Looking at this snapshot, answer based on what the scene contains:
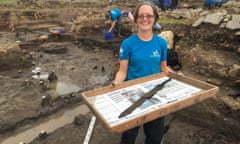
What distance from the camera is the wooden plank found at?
1653mm

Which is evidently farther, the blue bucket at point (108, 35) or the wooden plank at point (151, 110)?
the blue bucket at point (108, 35)

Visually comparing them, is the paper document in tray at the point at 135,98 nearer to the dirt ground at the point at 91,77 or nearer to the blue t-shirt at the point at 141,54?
the blue t-shirt at the point at 141,54

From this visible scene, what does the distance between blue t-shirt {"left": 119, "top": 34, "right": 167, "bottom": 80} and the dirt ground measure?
67.0 inches

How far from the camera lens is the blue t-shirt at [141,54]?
88.8 inches

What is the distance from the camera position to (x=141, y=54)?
2.28 meters

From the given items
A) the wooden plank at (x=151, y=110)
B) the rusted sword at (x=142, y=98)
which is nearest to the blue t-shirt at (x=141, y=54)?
the wooden plank at (x=151, y=110)

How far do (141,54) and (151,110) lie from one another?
0.68m

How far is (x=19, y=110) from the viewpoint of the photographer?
16.2 ft

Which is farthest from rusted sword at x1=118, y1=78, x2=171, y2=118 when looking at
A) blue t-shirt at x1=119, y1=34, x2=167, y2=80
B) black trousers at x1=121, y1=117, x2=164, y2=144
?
black trousers at x1=121, y1=117, x2=164, y2=144

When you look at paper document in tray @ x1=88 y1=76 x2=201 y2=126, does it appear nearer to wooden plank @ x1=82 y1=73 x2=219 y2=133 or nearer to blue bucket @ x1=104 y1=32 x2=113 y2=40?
wooden plank @ x1=82 y1=73 x2=219 y2=133

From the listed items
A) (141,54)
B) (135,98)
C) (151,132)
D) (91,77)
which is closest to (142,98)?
(135,98)

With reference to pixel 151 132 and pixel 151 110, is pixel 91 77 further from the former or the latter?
pixel 151 110

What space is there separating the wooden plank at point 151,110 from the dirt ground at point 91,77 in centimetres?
171

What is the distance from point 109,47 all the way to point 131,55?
24.2 feet
